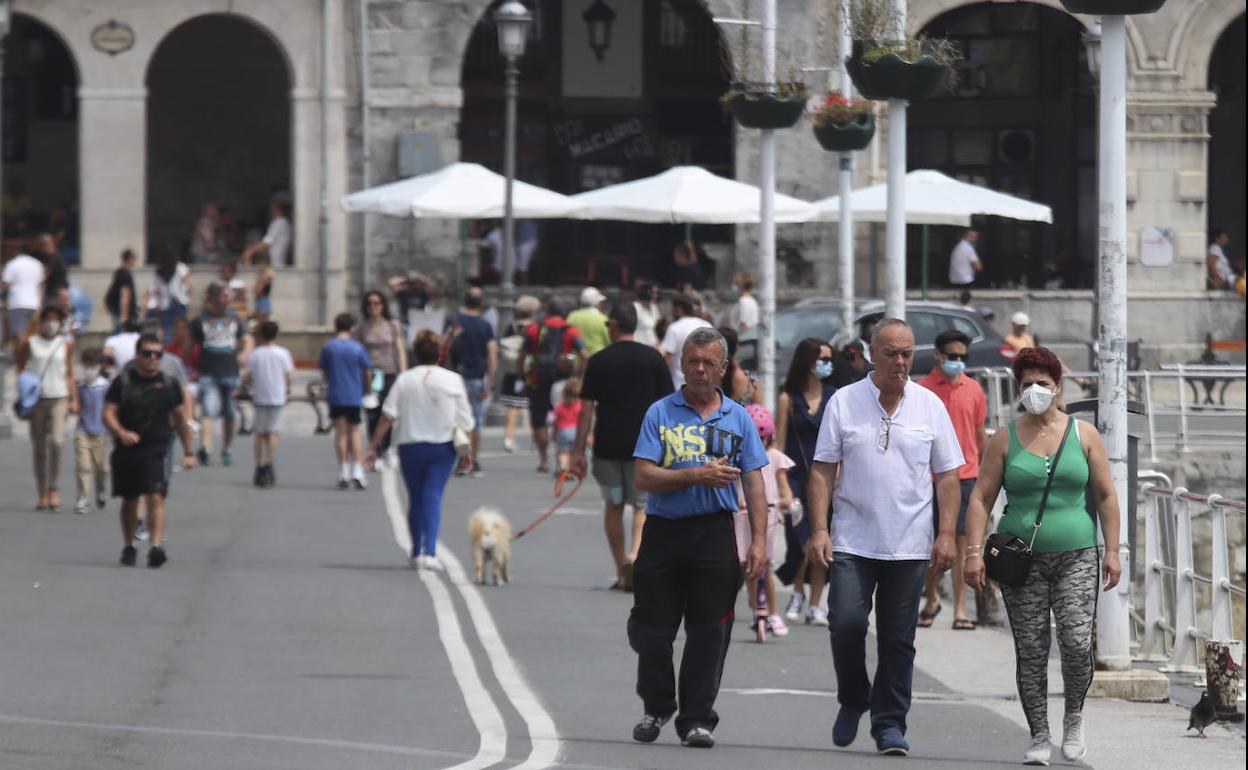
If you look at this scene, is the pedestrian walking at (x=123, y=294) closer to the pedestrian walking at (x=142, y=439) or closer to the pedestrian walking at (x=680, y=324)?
the pedestrian walking at (x=680, y=324)

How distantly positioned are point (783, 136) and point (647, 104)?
13.1ft

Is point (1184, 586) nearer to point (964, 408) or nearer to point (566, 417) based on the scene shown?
point (964, 408)

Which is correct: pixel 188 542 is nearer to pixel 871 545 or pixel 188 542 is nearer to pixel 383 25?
pixel 871 545

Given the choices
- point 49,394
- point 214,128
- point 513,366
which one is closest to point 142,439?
point 49,394

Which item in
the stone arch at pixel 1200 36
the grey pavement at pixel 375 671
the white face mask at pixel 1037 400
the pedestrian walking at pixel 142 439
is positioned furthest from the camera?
the stone arch at pixel 1200 36

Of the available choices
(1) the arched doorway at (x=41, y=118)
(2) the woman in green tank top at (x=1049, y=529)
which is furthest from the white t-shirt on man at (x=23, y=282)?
(2) the woman in green tank top at (x=1049, y=529)

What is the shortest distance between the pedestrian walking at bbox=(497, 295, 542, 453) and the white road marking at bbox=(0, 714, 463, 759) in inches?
532

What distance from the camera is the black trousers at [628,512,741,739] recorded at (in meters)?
9.17

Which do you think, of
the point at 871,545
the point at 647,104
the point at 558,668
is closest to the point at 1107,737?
the point at 871,545

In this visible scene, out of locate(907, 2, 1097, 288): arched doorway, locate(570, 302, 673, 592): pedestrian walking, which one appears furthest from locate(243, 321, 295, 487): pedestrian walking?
locate(907, 2, 1097, 288): arched doorway

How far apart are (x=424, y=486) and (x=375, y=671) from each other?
4.37 m

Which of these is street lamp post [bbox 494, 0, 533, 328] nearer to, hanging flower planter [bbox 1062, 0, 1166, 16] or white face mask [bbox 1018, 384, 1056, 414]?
hanging flower planter [bbox 1062, 0, 1166, 16]

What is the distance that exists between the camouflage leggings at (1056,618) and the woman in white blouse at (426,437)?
718 centimetres

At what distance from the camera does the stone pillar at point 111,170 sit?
107 feet
